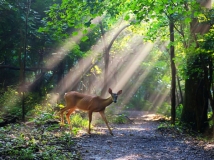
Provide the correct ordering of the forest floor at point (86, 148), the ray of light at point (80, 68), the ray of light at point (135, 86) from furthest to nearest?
the ray of light at point (135, 86) < the ray of light at point (80, 68) < the forest floor at point (86, 148)

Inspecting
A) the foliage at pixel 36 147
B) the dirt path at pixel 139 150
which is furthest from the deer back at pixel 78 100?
the foliage at pixel 36 147

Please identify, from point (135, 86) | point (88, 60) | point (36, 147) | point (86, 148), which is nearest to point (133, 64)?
point (135, 86)

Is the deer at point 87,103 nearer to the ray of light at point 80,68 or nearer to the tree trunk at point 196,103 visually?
the tree trunk at point 196,103

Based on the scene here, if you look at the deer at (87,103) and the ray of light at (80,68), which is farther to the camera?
the ray of light at (80,68)

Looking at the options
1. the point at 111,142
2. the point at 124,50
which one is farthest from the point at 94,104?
the point at 124,50

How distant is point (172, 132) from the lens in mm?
13297

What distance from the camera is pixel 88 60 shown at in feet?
96.2

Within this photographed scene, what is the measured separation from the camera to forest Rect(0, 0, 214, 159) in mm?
7574

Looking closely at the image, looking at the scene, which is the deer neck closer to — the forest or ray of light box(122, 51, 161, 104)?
the forest

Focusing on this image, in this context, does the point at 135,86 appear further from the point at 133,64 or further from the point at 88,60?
the point at 88,60

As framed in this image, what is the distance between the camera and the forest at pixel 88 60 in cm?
757

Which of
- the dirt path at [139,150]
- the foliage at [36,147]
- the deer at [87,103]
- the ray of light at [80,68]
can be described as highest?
the ray of light at [80,68]

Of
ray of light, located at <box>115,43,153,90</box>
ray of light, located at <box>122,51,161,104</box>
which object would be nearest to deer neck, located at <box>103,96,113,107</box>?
ray of light, located at <box>115,43,153,90</box>

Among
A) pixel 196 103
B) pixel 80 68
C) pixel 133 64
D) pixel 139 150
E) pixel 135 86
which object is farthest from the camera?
pixel 135 86
